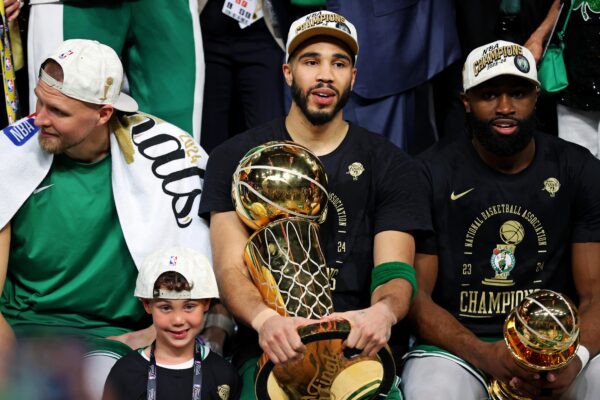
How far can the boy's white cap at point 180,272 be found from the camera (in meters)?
2.62

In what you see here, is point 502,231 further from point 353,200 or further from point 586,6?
point 586,6

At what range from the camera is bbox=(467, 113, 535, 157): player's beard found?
3.19 meters

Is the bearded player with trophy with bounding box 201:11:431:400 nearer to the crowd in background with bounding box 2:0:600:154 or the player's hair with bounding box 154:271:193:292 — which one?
the player's hair with bounding box 154:271:193:292

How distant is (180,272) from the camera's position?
262 centimetres

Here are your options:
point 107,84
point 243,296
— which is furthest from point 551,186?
point 107,84

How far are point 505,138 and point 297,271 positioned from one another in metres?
1.17

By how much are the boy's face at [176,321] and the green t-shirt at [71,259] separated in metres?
0.51

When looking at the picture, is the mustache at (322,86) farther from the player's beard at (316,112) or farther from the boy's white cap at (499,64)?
the boy's white cap at (499,64)

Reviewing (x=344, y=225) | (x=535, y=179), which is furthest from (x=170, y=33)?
(x=535, y=179)

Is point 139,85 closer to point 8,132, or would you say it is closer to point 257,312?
point 8,132

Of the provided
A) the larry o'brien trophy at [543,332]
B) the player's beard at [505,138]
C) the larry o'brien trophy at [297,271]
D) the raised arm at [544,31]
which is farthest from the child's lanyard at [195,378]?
the raised arm at [544,31]

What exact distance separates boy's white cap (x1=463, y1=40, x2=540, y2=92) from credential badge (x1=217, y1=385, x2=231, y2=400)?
1.50 m

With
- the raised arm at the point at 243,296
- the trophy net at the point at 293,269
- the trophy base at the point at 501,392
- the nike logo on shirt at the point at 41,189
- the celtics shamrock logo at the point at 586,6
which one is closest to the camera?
the raised arm at the point at 243,296

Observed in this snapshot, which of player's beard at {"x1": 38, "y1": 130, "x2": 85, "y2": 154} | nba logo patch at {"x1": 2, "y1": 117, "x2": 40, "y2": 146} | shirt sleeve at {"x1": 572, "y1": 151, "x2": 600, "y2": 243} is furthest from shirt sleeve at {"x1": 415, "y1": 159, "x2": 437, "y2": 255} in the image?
nba logo patch at {"x1": 2, "y1": 117, "x2": 40, "y2": 146}
